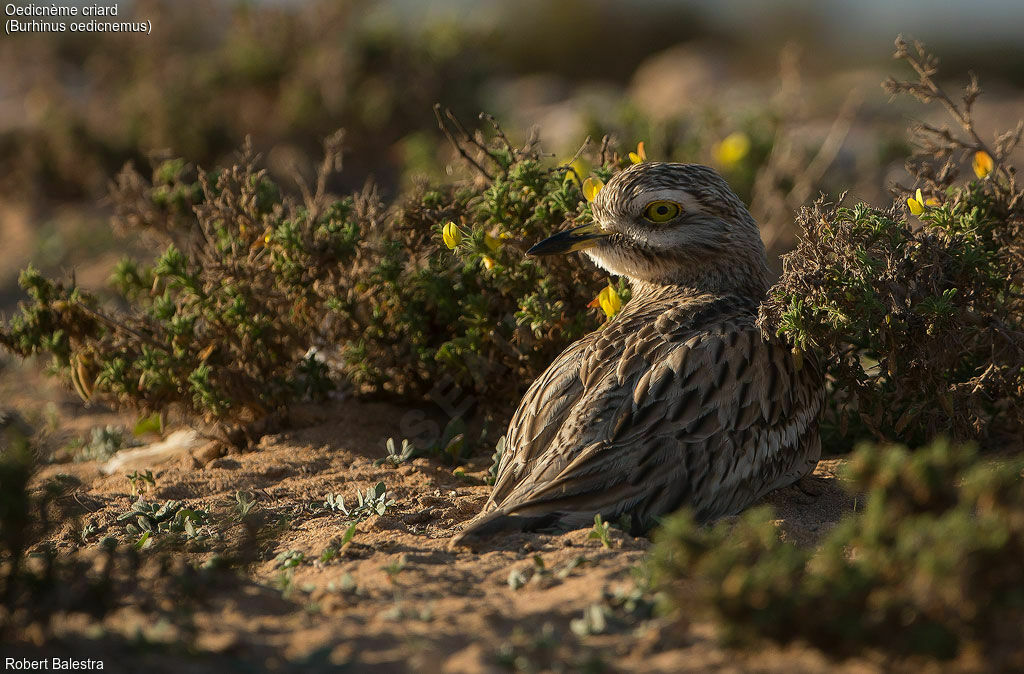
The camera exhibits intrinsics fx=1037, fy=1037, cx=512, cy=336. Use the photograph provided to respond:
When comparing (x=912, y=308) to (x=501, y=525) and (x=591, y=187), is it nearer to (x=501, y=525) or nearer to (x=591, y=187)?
(x=591, y=187)

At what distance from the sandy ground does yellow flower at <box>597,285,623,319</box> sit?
1004 mm

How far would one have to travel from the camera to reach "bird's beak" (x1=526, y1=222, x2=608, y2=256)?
4.59 metres

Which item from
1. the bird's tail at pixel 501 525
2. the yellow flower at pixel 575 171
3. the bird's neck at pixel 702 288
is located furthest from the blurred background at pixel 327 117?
the bird's tail at pixel 501 525

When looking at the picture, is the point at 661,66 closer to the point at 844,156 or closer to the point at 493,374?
the point at 844,156

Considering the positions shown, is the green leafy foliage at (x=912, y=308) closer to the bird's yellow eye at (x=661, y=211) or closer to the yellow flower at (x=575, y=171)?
the bird's yellow eye at (x=661, y=211)

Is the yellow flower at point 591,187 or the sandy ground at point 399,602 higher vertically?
the yellow flower at point 591,187

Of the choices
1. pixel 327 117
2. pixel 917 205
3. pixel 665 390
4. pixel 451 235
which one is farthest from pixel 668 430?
pixel 327 117

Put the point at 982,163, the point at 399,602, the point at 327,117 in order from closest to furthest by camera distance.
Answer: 1. the point at 399,602
2. the point at 982,163
3. the point at 327,117

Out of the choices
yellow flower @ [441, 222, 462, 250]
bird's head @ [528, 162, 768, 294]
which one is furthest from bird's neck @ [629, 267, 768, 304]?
yellow flower @ [441, 222, 462, 250]

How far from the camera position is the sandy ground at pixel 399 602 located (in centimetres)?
282

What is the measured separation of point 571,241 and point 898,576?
7.83ft

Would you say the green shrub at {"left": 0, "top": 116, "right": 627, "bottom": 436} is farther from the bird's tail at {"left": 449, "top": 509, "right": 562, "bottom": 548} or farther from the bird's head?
the bird's tail at {"left": 449, "top": 509, "right": 562, "bottom": 548}

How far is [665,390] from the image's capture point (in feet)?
13.4

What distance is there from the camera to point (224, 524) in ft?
13.2
